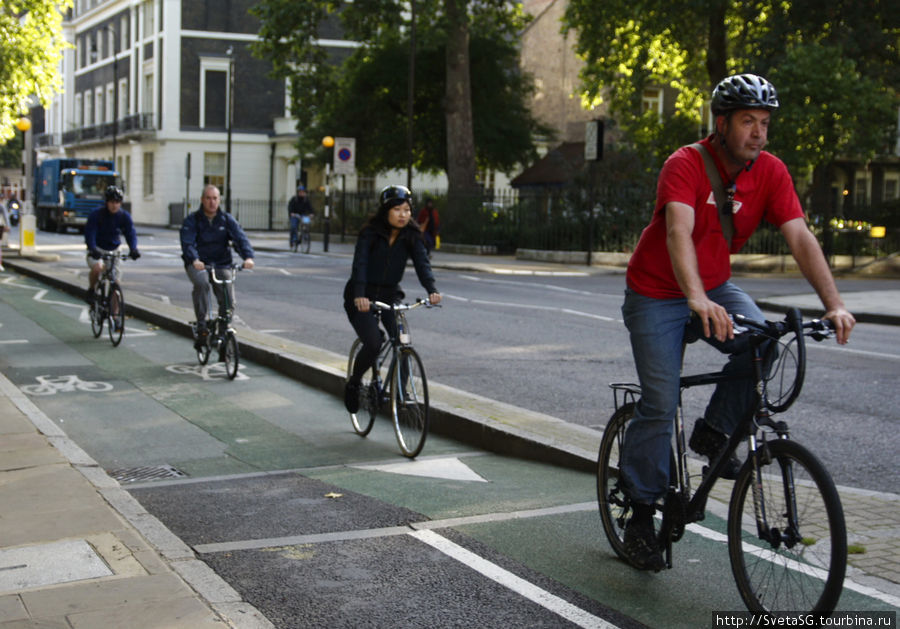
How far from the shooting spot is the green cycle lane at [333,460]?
184 inches

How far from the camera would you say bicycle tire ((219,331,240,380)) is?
10.8m

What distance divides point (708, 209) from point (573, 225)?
1079 inches

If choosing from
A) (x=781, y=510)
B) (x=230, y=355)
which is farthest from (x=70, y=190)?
(x=781, y=510)

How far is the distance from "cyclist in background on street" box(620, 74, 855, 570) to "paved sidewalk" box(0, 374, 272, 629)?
1608mm

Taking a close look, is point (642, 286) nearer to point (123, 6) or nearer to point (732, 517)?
point (732, 517)

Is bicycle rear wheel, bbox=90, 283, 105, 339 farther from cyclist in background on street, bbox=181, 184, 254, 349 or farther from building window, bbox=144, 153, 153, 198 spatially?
building window, bbox=144, 153, 153, 198

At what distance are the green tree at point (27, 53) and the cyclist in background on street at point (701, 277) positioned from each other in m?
35.0

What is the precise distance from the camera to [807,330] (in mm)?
4148

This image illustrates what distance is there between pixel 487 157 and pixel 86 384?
111 ft

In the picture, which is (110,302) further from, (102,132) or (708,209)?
(102,132)

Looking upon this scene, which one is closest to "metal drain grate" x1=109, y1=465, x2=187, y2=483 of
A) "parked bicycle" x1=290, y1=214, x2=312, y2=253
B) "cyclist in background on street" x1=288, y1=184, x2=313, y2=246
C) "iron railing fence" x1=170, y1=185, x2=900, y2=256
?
"iron railing fence" x1=170, y1=185, x2=900, y2=256

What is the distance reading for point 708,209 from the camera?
14.0 ft

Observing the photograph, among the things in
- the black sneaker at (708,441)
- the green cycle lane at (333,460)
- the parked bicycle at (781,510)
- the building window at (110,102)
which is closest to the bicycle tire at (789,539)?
the parked bicycle at (781,510)

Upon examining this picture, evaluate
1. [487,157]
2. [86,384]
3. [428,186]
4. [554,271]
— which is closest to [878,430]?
[86,384]
